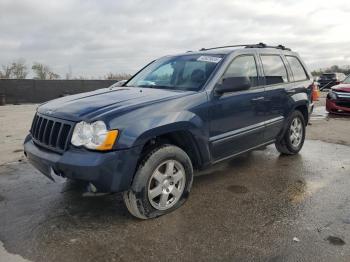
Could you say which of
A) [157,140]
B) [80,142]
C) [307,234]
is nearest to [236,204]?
[307,234]

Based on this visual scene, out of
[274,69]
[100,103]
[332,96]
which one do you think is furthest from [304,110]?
[332,96]

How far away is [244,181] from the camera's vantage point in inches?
189

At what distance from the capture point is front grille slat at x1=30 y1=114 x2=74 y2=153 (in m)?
3.39

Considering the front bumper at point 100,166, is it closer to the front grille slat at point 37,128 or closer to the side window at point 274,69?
the front grille slat at point 37,128

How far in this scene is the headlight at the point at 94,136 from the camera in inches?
126

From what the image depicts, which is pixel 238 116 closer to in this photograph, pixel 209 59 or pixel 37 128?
pixel 209 59

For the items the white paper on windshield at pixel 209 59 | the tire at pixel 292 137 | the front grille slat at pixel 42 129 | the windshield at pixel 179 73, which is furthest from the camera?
the tire at pixel 292 137

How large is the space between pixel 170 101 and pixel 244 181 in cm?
176

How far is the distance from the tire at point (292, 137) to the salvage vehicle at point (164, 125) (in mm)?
469

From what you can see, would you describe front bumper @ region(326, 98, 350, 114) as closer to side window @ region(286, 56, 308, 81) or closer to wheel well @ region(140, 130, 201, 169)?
side window @ region(286, 56, 308, 81)

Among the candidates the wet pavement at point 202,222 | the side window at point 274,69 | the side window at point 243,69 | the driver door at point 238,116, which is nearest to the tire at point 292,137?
the side window at point 274,69

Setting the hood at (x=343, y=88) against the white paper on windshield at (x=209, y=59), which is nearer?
the white paper on windshield at (x=209, y=59)

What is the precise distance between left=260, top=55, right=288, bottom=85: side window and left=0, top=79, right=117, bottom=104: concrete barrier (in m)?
14.2

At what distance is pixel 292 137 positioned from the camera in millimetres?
5965
